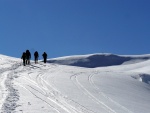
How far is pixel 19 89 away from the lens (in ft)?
50.4

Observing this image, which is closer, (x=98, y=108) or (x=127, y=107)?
(x=98, y=108)

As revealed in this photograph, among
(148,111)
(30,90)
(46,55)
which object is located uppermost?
(46,55)

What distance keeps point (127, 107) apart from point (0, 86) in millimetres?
5929

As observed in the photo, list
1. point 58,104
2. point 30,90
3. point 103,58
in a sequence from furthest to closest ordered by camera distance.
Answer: point 103,58 < point 30,90 < point 58,104

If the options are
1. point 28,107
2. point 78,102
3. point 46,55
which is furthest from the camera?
point 46,55

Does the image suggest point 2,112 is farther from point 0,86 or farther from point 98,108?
point 0,86

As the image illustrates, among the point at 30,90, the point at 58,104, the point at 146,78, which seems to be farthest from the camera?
the point at 146,78

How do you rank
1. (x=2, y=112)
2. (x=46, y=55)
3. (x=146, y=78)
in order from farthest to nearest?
(x=46, y=55), (x=146, y=78), (x=2, y=112)

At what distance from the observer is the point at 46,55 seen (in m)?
42.4

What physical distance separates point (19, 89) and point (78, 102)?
126 inches

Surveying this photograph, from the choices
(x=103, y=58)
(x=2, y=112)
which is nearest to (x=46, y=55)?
(x=2, y=112)

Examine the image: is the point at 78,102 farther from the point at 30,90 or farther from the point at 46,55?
the point at 46,55

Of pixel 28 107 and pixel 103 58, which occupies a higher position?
pixel 103 58

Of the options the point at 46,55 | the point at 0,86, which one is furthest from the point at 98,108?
the point at 46,55
